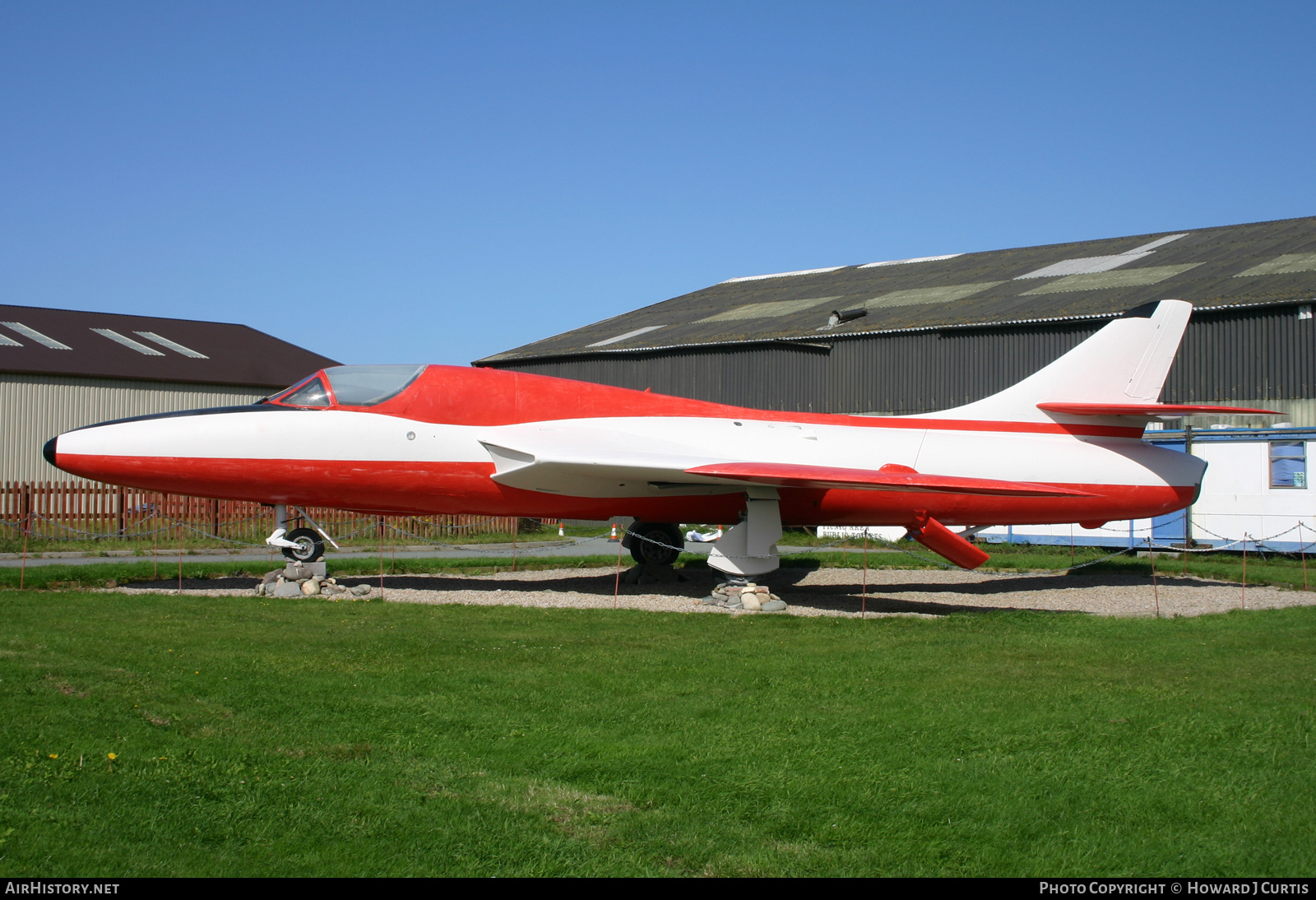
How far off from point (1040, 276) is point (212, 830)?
32.5 meters

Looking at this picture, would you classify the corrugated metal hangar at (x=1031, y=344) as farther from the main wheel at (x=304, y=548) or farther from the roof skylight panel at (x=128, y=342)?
the main wheel at (x=304, y=548)

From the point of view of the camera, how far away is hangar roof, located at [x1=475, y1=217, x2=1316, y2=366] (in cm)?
2694

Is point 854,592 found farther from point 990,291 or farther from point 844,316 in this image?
point 990,291

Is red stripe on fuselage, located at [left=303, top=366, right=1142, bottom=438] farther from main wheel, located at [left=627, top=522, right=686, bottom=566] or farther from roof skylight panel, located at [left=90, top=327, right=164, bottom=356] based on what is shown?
roof skylight panel, located at [left=90, top=327, right=164, bottom=356]

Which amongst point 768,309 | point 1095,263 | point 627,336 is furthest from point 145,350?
point 1095,263

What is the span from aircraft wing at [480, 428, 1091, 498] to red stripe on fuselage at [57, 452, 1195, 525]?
272mm

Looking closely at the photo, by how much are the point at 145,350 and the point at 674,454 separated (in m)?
28.3

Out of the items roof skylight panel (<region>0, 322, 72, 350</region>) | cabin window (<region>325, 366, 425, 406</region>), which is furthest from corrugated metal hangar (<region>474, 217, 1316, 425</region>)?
cabin window (<region>325, 366, 425, 406</region>)

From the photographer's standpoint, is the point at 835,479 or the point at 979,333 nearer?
the point at 835,479

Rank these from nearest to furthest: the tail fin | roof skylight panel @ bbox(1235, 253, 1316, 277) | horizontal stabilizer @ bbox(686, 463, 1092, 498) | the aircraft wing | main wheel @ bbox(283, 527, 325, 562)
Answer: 1. horizontal stabilizer @ bbox(686, 463, 1092, 498)
2. the aircraft wing
3. main wheel @ bbox(283, 527, 325, 562)
4. the tail fin
5. roof skylight panel @ bbox(1235, 253, 1316, 277)

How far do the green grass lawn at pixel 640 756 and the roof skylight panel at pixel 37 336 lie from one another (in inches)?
1073

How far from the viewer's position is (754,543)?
1427 centimetres

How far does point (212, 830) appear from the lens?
4.76 meters

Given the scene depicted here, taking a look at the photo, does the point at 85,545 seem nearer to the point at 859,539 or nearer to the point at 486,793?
the point at 859,539
